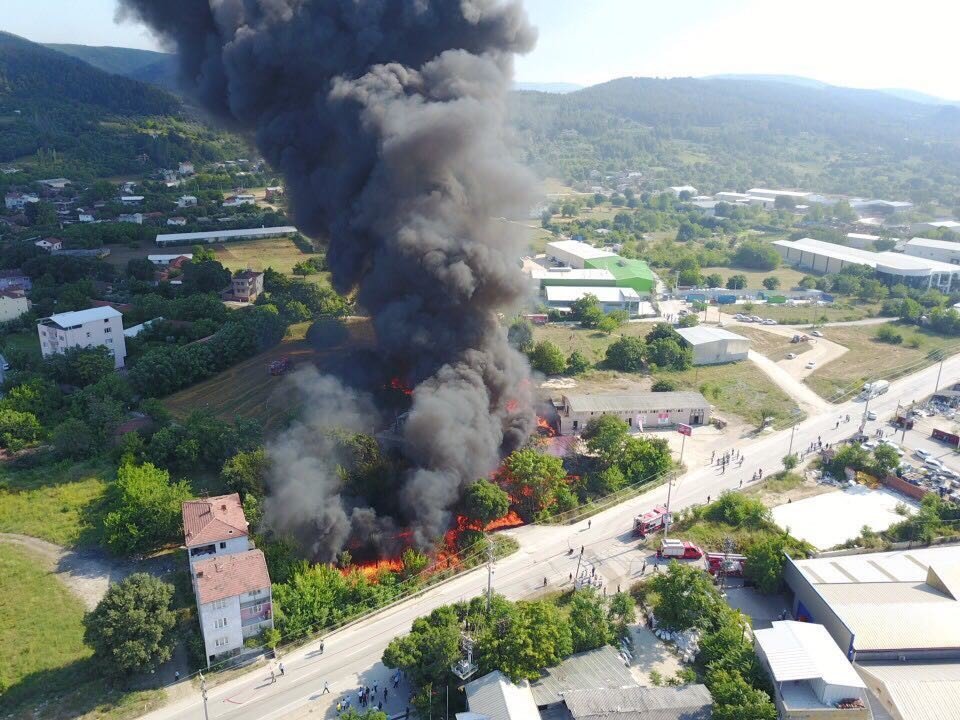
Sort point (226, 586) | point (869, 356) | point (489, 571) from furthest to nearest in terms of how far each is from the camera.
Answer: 1. point (869, 356)
2. point (489, 571)
3. point (226, 586)

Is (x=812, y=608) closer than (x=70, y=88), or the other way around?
(x=812, y=608)

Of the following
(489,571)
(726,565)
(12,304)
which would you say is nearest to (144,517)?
(489,571)

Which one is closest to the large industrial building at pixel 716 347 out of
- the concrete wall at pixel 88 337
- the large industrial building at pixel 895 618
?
the large industrial building at pixel 895 618

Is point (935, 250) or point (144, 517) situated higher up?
point (935, 250)

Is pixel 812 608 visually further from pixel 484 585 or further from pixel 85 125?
pixel 85 125

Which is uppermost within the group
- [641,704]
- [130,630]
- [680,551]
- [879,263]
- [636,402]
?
[879,263]

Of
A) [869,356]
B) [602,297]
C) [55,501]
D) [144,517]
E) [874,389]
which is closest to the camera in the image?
[144,517]

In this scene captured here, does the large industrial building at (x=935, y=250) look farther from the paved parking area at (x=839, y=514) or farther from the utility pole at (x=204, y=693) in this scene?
the utility pole at (x=204, y=693)
